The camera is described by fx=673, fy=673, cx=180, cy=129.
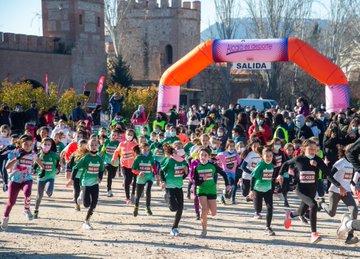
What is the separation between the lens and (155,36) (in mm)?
60156

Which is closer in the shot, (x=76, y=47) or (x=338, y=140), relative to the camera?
(x=338, y=140)

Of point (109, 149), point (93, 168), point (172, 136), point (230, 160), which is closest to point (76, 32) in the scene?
point (172, 136)

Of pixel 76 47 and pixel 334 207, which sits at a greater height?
pixel 76 47

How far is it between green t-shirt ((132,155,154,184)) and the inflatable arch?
12199 mm

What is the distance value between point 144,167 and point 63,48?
111ft

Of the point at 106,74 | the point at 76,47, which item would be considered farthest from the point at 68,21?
the point at 106,74

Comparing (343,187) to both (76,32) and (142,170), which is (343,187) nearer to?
(142,170)

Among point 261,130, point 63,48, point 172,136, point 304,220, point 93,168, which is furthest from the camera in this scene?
point 63,48

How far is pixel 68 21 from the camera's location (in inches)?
1826

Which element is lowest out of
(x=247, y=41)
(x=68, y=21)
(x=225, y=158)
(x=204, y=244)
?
(x=204, y=244)

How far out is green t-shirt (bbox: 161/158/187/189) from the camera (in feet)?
39.3

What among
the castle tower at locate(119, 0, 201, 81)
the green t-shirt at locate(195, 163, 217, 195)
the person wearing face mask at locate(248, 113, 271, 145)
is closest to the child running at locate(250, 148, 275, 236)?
the green t-shirt at locate(195, 163, 217, 195)

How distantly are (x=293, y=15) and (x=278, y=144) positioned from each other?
35019 millimetres

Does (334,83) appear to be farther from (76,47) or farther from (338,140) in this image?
(76,47)
